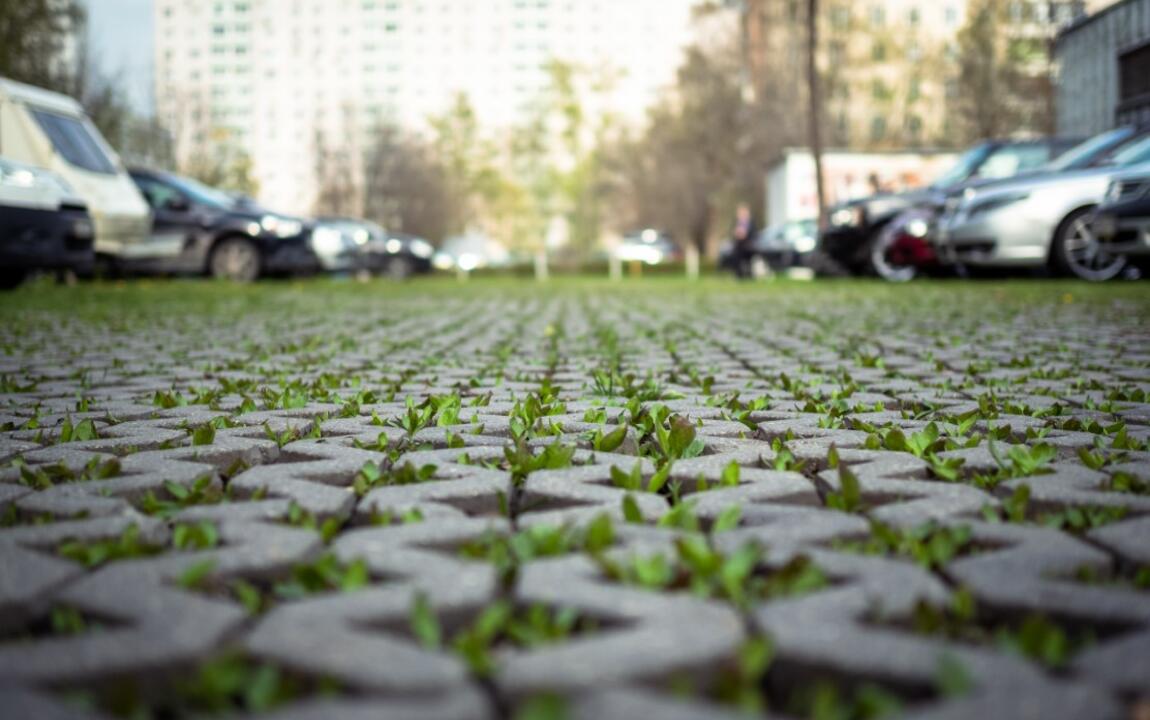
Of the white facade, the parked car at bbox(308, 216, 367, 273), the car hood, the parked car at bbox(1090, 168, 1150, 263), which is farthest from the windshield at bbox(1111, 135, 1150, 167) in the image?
the white facade

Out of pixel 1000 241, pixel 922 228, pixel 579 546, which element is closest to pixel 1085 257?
pixel 1000 241

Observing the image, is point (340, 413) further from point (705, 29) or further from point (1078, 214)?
point (705, 29)

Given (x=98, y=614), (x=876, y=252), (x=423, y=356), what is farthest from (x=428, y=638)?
(x=876, y=252)

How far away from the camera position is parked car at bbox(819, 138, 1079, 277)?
15734 mm

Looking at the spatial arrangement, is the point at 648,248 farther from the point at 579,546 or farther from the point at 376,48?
the point at 376,48

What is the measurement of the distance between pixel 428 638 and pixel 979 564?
0.98 m

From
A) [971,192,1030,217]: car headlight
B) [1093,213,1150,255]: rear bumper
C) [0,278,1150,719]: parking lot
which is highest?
[971,192,1030,217]: car headlight

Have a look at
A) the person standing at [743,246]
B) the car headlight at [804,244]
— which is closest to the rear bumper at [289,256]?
the person standing at [743,246]

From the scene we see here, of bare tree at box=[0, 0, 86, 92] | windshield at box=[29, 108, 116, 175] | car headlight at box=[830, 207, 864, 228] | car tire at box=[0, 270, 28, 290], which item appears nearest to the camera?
car tire at box=[0, 270, 28, 290]

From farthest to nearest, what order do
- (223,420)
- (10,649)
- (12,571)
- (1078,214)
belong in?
(1078,214), (223,420), (12,571), (10,649)

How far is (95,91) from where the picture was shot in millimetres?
24453

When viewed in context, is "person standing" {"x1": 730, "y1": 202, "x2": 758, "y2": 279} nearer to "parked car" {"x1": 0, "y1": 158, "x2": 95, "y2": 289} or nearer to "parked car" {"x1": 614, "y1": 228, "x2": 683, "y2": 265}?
"parked car" {"x1": 614, "y1": 228, "x2": 683, "y2": 265}

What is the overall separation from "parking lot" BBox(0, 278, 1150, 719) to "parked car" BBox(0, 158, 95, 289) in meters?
7.33

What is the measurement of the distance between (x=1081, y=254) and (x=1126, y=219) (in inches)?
102
